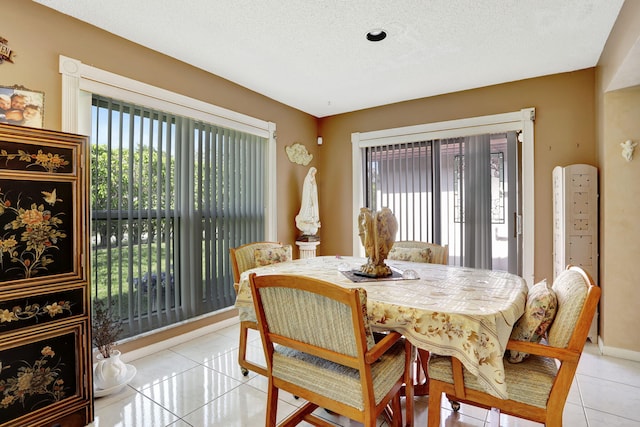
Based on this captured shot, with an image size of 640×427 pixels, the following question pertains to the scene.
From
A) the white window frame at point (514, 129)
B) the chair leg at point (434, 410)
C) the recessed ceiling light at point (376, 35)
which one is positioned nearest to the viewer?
the chair leg at point (434, 410)

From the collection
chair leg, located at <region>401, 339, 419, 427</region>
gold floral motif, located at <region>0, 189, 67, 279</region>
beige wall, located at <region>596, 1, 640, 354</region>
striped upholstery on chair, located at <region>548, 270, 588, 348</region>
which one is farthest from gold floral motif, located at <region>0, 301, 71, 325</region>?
beige wall, located at <region>596, 1, 640, 354</region>

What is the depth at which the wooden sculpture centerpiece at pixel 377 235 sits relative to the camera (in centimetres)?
206

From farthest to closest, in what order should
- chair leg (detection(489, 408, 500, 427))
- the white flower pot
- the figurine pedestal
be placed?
the figurine pedestal, the white flower pot, chair leg (detection(489, 408, 500, 427))

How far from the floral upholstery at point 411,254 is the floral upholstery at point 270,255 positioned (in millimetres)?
976

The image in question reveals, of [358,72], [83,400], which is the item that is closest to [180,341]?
[83,400]

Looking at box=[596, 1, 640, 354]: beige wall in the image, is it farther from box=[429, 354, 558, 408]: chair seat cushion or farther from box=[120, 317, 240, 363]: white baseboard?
box=[120, 317, 240, 363]: white baseboard

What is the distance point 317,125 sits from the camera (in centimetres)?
473

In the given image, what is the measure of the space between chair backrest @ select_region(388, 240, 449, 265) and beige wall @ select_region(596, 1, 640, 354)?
1.34m

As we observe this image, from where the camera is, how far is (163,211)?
2.86 metres

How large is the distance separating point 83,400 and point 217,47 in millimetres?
2644

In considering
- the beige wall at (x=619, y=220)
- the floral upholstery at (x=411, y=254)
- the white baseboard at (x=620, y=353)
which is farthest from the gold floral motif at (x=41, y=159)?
the white baseboard at (x=620, y=353)

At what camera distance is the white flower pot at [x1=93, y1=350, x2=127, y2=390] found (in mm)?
2124

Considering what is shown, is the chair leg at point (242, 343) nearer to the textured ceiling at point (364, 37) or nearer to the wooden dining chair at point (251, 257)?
the wooden dining chair at point (251, 257)

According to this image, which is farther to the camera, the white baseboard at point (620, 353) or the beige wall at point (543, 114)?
the beige wall at point (543, 114)
